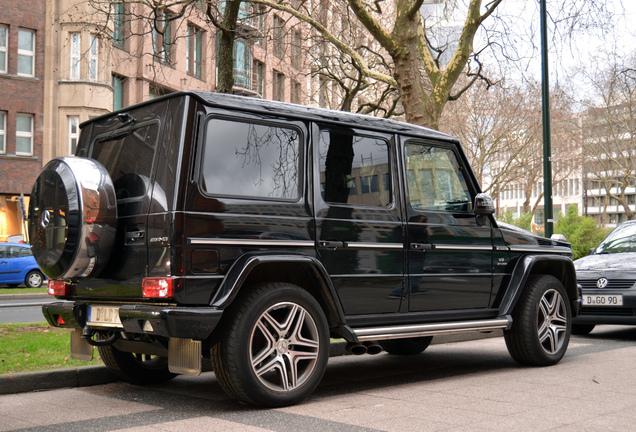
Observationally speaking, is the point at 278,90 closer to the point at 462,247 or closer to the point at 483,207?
the point at 483,207

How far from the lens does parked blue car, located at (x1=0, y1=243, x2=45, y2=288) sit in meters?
24.2

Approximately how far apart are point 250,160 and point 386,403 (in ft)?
6.88

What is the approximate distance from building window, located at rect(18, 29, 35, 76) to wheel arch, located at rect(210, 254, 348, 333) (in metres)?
28.8

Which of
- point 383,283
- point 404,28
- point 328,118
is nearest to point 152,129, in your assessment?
point 328,118

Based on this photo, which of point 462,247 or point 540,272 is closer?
point 462,247

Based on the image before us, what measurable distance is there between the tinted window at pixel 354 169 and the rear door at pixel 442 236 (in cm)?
32

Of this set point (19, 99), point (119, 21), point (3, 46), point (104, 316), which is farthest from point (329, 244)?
point (3, 46)

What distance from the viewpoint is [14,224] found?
32.3 metres

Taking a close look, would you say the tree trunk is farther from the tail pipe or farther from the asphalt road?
the tail pipe

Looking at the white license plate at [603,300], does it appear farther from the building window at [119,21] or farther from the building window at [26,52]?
the building window at [26,52]

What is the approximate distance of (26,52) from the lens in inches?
1231

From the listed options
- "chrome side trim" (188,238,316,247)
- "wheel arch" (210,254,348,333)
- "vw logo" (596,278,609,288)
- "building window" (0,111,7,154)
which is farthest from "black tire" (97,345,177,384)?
"building window" (0,111,7,154)

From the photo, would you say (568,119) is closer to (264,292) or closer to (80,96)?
(80,96)

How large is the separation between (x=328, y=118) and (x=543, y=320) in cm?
323
